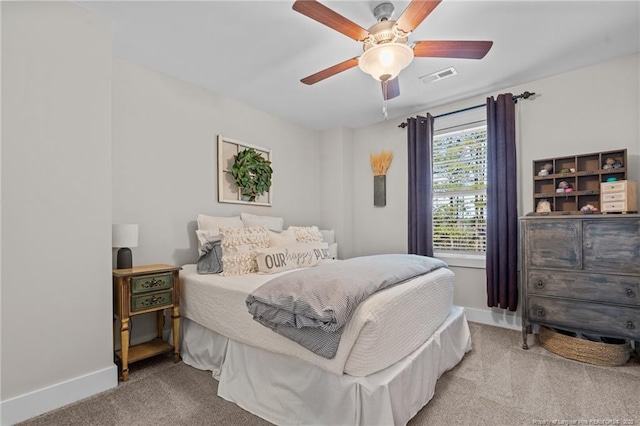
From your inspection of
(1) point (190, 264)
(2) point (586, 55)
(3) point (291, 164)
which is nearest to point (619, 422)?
(2) point (586, 55)

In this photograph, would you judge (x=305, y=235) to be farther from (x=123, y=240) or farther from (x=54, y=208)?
(x=54, y=208)

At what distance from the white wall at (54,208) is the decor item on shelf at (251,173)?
1409mm

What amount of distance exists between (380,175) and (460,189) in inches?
41.4

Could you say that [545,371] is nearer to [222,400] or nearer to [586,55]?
[222,400]

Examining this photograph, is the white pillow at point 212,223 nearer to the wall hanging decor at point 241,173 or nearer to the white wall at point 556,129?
the wall hanging decor at point 241,173

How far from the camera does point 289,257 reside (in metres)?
2.58

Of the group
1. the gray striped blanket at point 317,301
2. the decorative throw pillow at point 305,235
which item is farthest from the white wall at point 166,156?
the gray striped blanket at point 317,301

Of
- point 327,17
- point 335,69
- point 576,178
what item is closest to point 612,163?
point 576,178

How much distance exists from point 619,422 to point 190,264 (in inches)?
128

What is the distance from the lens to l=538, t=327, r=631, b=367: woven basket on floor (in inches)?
91.5

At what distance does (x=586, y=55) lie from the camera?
8.61 feet

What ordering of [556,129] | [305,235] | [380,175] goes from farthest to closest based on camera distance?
[380,175]
[305,235]
[556,129]

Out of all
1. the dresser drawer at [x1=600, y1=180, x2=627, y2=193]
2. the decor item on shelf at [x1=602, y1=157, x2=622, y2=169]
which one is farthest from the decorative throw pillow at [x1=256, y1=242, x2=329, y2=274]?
the decor item on shelf at [x1=602, y1=157, x2=622, y2=169]

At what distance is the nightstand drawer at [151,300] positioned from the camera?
2.20 m
